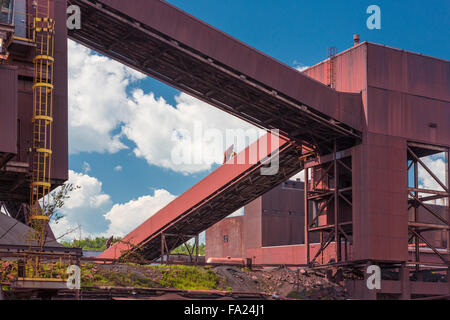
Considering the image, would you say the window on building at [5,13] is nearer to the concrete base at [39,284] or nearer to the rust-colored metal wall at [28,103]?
the rust-colored metal wall at [28,103]

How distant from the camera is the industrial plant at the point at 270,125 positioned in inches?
1026

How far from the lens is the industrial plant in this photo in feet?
85.5

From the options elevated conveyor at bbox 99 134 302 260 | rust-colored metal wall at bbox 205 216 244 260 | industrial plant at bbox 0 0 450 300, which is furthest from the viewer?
rust-colored metal wall at bbox 205 216 244 260

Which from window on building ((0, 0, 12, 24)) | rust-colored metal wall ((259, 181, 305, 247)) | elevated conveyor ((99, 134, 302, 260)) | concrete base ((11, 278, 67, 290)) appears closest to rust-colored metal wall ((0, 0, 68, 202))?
window on building ((0, 0, 12, 24))

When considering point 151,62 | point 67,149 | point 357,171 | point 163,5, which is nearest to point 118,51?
point 151,62

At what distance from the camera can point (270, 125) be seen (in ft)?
125

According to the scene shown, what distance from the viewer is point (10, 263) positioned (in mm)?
24203

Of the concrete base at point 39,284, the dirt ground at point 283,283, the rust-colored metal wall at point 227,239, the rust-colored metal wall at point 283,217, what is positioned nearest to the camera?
the concrete base at point 39,284

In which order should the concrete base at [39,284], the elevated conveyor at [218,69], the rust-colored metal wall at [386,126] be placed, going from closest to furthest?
the concrete base at [39,284]
the elevated conveyor at [218,69]
the rust-colored metal wall at [386,126]

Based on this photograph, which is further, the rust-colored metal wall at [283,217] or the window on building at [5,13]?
the rust-colored metal wall at [283,217]

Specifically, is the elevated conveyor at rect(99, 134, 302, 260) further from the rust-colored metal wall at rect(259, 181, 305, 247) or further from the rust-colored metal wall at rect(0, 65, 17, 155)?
the rust-colored metal wall at rect(0, 65, 17, 155)

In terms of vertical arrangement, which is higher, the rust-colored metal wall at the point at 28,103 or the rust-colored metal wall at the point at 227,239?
the rust-colored metal wall at the point at 28,103

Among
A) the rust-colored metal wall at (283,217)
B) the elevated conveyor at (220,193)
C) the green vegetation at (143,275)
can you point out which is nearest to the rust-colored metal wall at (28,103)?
the green vegetation at (143,275)

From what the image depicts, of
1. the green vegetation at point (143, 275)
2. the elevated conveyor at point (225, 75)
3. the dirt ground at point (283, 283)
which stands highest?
the elevated conveyor at point (225, 75)
